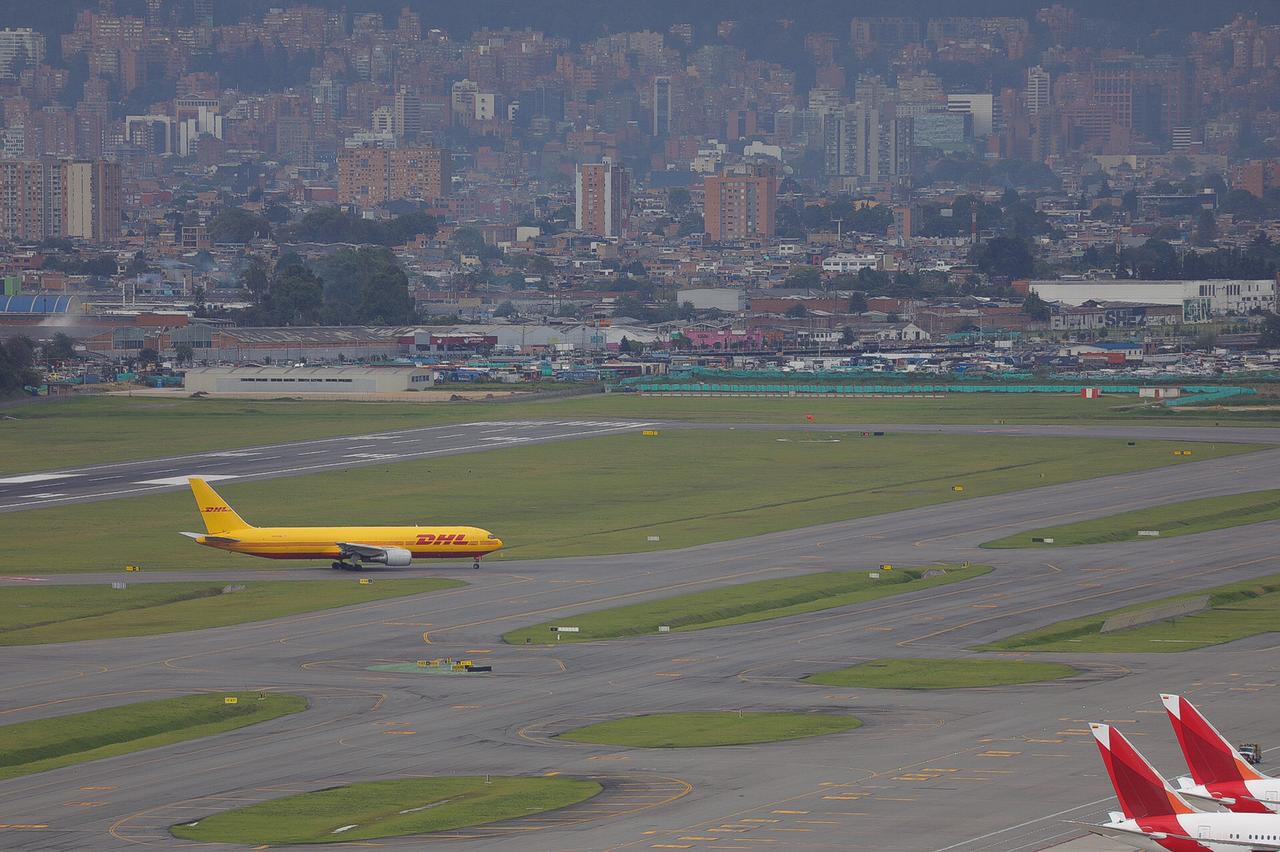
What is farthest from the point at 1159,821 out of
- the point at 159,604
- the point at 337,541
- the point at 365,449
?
the point at 365,449

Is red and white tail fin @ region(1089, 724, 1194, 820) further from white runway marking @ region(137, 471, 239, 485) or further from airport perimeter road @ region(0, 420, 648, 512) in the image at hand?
white runway marking @ region(137, 471, 239, 485)

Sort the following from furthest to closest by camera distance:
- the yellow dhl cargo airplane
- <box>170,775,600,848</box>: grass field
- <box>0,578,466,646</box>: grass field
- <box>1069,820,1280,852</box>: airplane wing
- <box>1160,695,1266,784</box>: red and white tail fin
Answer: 1. the yellow dhl cargo airplane
2. <box>0,578,466,646</box>: grass field
3. <box>170,775,600,848</box>: grass field
4. <box>1160,695,1266,784</box>: red and white tail fin
5. <box>1069,820,1280,852</box>: airplane wing

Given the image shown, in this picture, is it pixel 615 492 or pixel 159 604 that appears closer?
pixel 159 604

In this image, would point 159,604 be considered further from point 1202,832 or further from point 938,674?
point 1202,832

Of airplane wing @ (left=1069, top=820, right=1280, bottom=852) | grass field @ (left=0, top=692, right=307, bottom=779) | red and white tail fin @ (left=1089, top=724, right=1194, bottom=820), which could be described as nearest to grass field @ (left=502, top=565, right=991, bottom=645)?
grass field @ (left=0, top=692, right=307, bottom=779)

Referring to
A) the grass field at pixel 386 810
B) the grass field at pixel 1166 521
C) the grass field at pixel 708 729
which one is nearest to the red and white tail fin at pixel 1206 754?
the grass field at pixel 386 810

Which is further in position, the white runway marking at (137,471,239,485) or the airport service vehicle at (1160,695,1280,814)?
the white runway marking at (137,471,239,485)

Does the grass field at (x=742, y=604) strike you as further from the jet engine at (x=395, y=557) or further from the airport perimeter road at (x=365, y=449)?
the airport perimeter road at (x=365, y=449)

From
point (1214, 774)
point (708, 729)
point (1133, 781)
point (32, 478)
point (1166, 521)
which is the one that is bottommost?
point (1166, 521)

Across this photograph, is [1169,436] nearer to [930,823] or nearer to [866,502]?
[866,502]
